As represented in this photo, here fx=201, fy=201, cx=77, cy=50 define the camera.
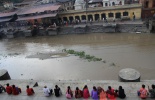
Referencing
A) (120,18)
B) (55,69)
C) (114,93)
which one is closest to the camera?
(114,93)

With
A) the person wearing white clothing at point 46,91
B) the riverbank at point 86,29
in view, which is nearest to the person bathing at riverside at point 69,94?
the person wearing white clothing at point 46,91

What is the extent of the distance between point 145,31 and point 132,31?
2.23 meters

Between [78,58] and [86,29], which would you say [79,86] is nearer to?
[78,58]

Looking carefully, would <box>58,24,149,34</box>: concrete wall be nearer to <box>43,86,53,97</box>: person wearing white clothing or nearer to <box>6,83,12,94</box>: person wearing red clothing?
<box>43,86,53,97</box>: person wearing white clothing

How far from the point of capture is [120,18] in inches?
1548

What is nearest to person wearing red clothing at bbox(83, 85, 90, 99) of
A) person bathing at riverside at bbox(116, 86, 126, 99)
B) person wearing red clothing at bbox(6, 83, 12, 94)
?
person bathing at riverside at bbox(116, 86, 126, 99)

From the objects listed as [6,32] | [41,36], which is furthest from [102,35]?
[6,32]

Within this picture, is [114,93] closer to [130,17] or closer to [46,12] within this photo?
[130,17]

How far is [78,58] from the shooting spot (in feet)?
87.1

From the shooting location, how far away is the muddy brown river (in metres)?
21.9

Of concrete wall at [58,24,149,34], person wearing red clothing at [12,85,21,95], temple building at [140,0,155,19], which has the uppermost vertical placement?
temple building at [140,0,155,19]

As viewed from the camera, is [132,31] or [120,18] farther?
[120,18]

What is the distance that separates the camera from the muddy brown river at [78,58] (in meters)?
21.9

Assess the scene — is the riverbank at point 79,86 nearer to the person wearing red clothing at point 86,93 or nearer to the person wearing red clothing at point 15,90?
the person wearing red clothing at point 15,90
